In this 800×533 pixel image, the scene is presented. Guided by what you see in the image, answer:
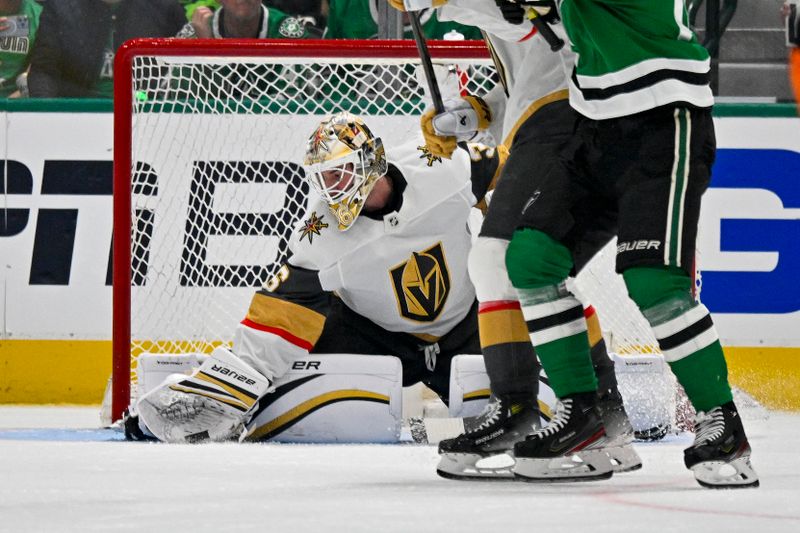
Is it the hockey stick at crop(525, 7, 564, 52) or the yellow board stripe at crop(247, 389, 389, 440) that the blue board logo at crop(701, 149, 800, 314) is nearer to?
the yellow board stripe at crop(247, 389, 389, 440)

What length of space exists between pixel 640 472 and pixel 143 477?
87 cm

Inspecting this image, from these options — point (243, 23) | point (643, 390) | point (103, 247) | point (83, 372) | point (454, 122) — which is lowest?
point (83, 372)

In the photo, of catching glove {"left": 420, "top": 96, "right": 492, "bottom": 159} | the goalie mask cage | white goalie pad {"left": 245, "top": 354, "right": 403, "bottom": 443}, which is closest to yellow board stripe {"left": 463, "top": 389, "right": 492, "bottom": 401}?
white goalie pad {"left": 245, "top": 354, "right": 403, "bottom": 443}

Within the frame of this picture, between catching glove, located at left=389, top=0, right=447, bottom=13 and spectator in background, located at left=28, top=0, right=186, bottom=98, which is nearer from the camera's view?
catching glove, located at left=389, top=0, right=447, bottom=13

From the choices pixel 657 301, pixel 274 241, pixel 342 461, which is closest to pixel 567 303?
pixel 657 301

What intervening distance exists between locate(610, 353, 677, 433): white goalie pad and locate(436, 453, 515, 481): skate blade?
3.21 ft

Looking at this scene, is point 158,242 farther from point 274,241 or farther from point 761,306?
point 761,306

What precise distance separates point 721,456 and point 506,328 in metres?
0.48

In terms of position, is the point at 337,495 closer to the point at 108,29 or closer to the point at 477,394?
the point at 477,394

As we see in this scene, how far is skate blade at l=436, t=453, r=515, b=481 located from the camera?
234cm

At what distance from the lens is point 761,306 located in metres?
4.38

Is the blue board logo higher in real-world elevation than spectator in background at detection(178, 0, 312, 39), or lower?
lower

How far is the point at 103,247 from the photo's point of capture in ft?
14.8

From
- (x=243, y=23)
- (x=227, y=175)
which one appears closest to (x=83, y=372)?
(x=227, y=175)
